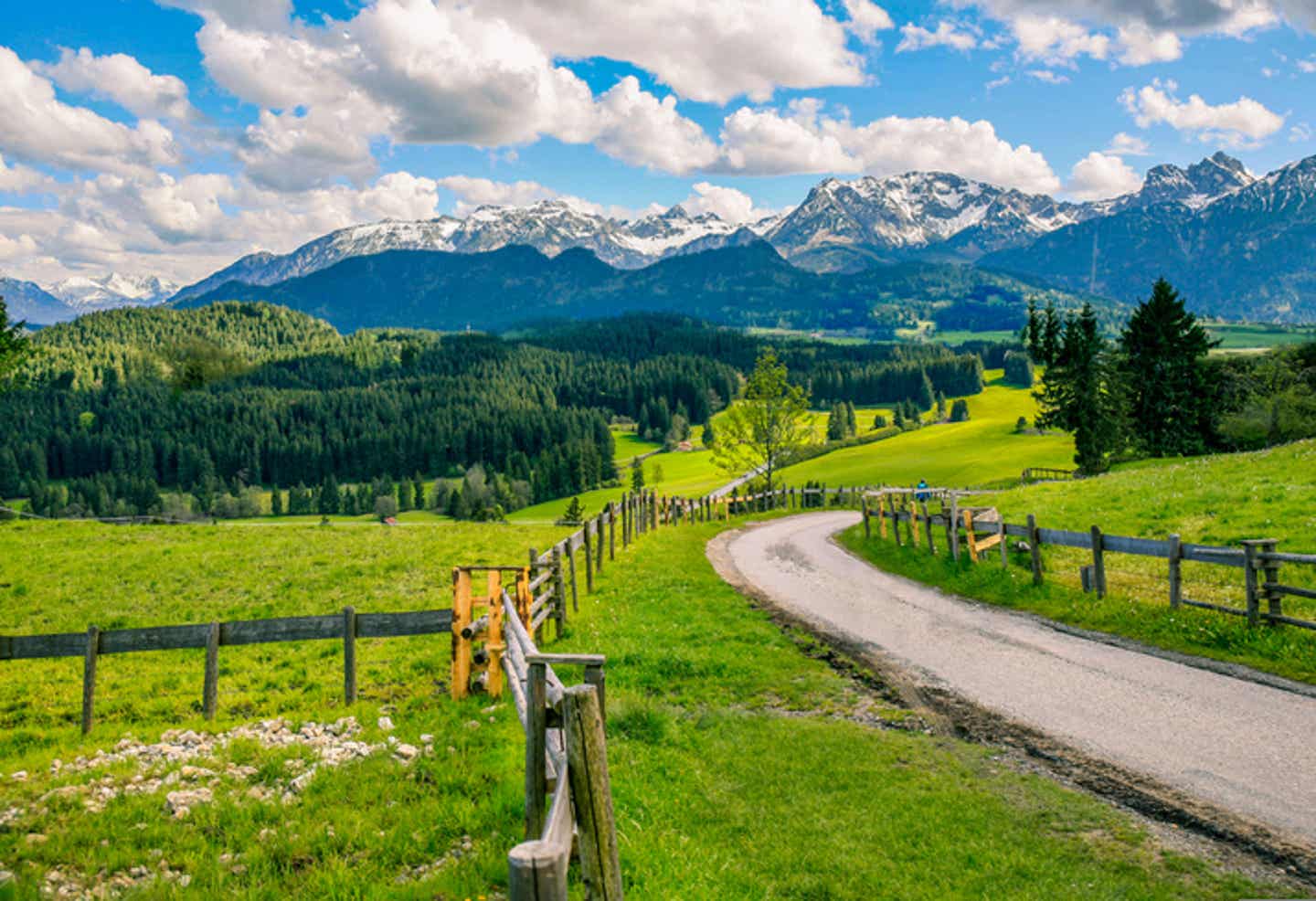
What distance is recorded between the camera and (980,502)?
42.9 meters

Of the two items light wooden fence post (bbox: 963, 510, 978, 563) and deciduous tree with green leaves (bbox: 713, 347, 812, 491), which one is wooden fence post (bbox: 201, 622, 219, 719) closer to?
light wooden fence post (bbox: 963, 510, 978, 563)

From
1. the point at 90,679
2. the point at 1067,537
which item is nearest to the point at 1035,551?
the point at 1067,537

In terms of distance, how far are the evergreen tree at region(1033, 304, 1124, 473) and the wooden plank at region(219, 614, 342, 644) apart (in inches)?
2505

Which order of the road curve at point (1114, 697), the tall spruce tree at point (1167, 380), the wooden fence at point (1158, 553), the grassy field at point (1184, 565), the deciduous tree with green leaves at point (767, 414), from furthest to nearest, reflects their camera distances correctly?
the tall spruce tree at point (1167, 380) < the deciduous tree with green leaves at point (767, 414) < the grassy field at point (1184, 565) < the wooden fence at point (1158, 553) < the road curve at point (1114, 697)

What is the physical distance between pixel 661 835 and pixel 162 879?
4.45 meters

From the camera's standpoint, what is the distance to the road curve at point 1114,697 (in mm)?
8852

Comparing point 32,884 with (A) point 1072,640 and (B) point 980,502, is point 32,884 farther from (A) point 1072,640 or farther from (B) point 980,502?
(B) point 980,502

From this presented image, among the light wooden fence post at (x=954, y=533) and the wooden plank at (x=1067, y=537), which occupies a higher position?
the wooden plank at (x=1067, y=537)

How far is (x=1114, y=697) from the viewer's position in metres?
12.0

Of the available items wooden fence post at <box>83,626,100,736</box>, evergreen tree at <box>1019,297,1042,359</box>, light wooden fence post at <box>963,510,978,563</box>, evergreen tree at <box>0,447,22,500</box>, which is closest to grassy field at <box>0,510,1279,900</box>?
wooden fence post at <box>83,626,100,736</box>

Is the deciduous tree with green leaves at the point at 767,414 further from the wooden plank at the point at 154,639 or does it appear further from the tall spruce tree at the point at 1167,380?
the wooden plank at the point at 154,639

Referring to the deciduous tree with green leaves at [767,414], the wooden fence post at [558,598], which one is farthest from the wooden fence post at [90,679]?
the deciduous tree with green leaves at [767,414]

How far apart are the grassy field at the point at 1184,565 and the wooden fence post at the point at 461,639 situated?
13017 millimetres

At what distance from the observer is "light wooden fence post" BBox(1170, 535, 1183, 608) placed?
1570 cm
